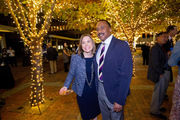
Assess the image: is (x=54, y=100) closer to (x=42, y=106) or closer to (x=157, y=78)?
(x=42, y=106)

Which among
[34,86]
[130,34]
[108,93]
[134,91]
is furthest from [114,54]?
[130,34]

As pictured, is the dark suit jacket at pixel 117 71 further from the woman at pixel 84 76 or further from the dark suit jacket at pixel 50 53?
the dark suit jacket at pixel 50 53

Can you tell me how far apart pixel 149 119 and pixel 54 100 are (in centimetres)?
307

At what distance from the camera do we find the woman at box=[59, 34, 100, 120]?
2230mm

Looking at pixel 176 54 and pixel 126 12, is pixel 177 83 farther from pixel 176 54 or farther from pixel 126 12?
pixel 126 12

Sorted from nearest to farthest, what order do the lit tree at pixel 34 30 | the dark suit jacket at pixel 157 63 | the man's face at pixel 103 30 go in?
the man's face at pixel 103 30 < the dark suit jacket at pixel 157 63 < the lit tree at pixel 34 30

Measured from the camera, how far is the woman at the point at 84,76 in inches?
87.8

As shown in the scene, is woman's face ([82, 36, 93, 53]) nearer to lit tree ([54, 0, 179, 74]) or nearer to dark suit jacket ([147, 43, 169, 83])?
dark suit jacket ([147, 43, 169, 83])

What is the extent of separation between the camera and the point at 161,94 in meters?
2.89

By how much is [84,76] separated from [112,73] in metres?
0.68

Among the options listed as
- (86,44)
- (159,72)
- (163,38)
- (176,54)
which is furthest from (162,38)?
(86,44)

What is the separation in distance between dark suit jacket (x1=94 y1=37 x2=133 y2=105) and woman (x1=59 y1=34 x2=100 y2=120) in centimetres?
54

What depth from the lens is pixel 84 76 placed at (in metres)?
2.22

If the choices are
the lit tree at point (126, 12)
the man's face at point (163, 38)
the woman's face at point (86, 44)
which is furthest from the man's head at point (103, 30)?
the lit tree at point (126, 12)
